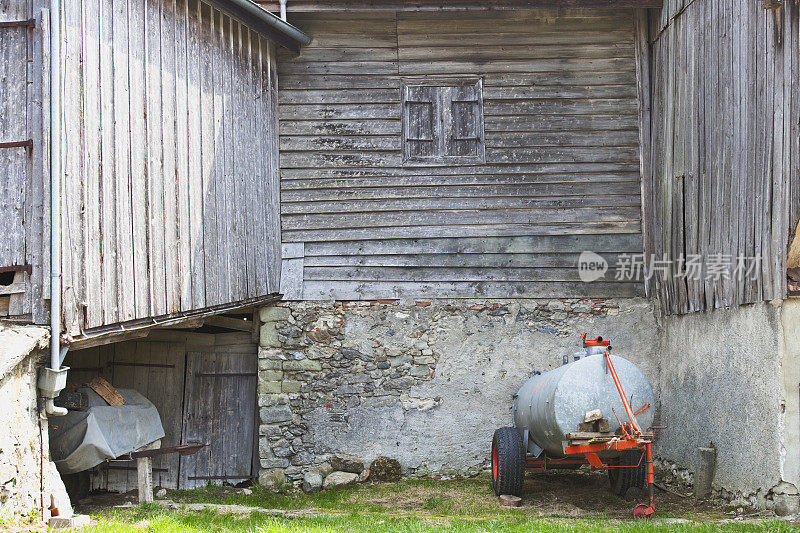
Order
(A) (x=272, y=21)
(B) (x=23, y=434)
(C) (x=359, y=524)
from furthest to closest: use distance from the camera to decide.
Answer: (A) (x=272, y=21) → (C) (x=359, y=524) → (B) (x=23, y=434)

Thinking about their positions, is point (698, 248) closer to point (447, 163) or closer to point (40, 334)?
point (447, 163)

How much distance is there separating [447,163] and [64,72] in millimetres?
5358

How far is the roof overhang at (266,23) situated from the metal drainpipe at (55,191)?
287cm

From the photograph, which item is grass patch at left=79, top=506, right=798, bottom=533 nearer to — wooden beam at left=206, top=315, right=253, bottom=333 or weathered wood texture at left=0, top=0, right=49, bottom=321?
weathered wood texture at left=0, top=0, right=49, bottom=321

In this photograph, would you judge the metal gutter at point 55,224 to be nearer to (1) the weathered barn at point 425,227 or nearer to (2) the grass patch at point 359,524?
(2) the grass patch at point 359,524

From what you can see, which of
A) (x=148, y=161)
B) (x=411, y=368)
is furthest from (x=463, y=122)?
(x=148, y=161)

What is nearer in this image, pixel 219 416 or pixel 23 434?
pixel 23 434

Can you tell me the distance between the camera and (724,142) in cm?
895

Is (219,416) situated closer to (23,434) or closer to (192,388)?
(192,388)

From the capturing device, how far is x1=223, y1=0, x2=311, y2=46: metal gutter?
9688 mm

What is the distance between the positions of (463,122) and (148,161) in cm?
454

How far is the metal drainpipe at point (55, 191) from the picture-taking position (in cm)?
689

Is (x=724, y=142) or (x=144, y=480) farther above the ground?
(x=724, y=142)

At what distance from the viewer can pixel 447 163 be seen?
1116cm
